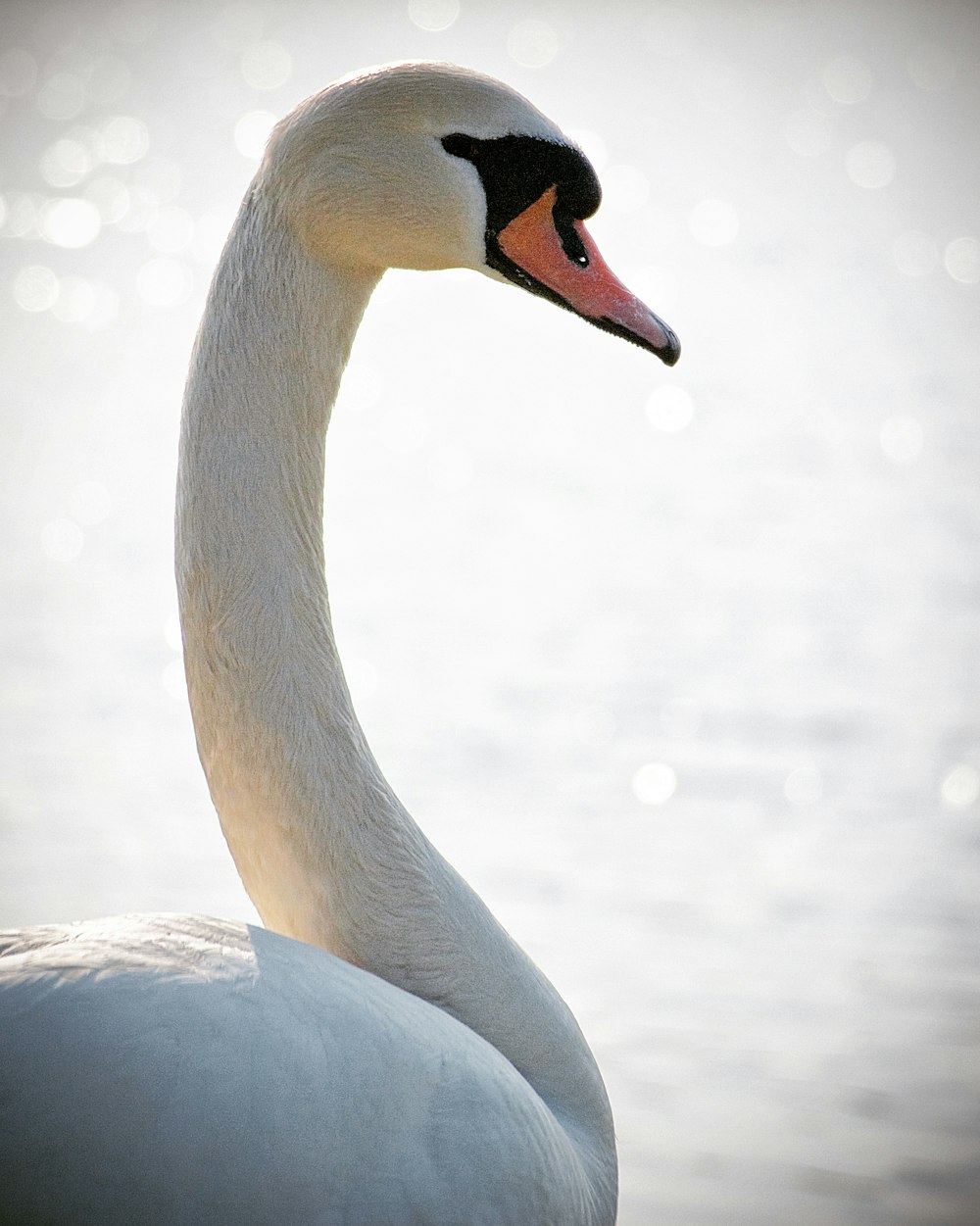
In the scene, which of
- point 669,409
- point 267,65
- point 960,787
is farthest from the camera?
point 267,65

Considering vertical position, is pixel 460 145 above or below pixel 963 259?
below

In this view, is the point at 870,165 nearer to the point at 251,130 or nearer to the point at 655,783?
the point at 251,130

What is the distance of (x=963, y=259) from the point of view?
13.4m

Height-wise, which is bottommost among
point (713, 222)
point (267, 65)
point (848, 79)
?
point (713, 222)

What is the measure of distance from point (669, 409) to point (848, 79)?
28.3 ft

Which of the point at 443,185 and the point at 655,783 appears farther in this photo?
the point at 655,783

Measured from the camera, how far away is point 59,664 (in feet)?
21.7

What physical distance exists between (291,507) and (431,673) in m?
4.48

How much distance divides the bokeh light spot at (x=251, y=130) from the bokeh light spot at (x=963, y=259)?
5.63 meters

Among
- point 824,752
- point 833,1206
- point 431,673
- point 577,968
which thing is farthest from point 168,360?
point 833,1206

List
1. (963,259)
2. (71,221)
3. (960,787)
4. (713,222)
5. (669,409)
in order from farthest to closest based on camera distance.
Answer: (713,222) → (71,221) → (963,259) → (669,409) → (960,787)

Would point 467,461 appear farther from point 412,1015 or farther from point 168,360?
point 412,1015

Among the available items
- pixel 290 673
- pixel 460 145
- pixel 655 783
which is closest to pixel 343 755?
pixel 290 673

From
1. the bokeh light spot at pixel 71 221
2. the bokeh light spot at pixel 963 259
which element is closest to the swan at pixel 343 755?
the bokeh light spot at pixel 963 259
